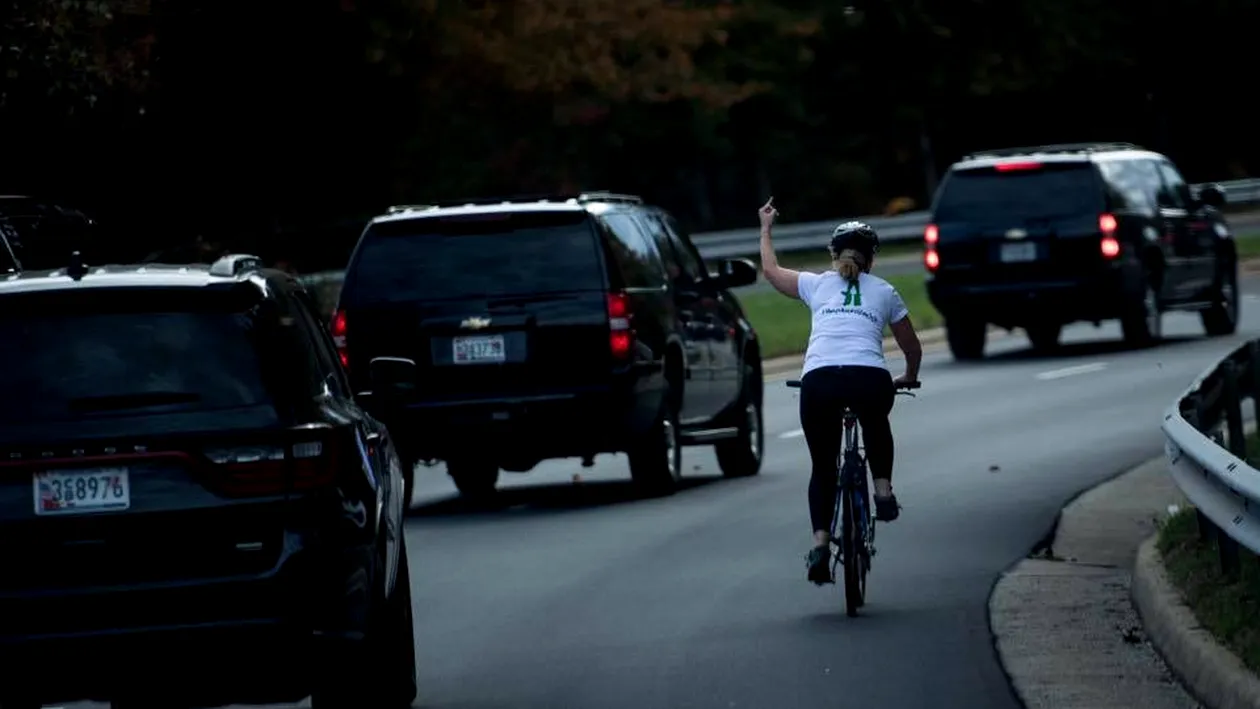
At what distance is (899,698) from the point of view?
10.5 metres

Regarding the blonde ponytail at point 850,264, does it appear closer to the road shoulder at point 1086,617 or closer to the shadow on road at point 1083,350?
the road shoulder at point 1086,617

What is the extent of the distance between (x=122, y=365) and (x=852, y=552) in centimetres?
463

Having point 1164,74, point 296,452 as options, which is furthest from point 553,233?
point 1164,74

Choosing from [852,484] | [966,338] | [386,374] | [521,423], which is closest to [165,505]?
[386,374]

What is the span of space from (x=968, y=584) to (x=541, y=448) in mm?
4780

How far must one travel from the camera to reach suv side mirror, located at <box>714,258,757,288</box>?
19.8 metres

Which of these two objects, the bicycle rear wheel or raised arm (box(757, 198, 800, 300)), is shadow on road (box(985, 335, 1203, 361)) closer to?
raised arm (box(757, 198, 800, 300))

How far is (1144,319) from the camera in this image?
30625 millimetres

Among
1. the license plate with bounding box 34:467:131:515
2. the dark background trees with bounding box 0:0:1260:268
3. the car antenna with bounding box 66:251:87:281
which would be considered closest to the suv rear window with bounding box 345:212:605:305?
the dark background trees with bounding box 0:0:1260:268

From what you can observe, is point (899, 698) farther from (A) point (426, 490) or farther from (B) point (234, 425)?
(A) point (426, 490)

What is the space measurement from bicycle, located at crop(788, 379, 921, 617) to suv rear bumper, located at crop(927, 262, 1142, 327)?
16.5 meters

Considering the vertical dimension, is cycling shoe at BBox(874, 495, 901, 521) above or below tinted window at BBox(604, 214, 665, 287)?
below

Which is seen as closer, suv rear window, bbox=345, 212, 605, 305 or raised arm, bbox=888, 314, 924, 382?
raised arm, bbox=888, 314, 924, 382

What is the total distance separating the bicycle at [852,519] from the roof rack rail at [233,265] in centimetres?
385
